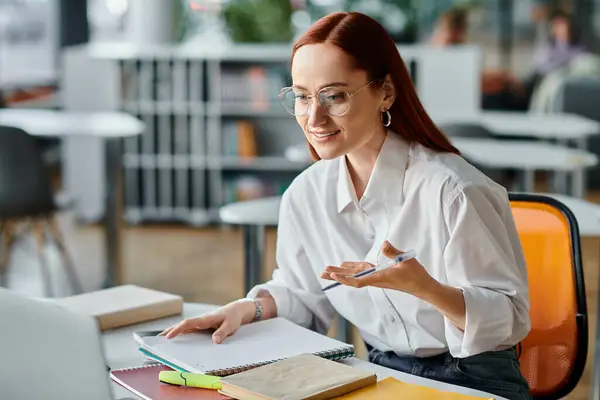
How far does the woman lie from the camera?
160 centimetres

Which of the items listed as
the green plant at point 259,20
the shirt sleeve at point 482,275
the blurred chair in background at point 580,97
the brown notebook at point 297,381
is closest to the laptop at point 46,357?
the brown notebook at point 297,381

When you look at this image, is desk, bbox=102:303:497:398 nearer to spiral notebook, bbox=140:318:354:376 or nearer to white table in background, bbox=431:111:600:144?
spiral notebook, bbox=140:318:354:376

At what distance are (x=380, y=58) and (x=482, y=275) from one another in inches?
16.3

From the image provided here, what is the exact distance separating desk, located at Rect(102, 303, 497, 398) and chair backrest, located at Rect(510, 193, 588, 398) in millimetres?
540

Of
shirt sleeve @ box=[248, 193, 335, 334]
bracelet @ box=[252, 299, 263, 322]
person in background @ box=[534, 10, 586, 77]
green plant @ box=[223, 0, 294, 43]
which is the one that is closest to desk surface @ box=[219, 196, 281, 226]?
shirt sleeve @ box=[248, 193, 335, 334]

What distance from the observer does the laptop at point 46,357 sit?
991mm

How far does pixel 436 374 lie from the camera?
67.5 inches

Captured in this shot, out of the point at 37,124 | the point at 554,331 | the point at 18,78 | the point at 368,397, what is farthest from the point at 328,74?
the point at 18,78

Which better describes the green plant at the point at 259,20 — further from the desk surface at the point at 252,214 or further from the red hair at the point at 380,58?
Answer: the red hair at the point at 380,58

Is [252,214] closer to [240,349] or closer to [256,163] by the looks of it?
[240,349]

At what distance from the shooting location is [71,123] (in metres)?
4.91

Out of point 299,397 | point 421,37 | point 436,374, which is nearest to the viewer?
point 299,397

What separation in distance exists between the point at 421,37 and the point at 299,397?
28.7 ft

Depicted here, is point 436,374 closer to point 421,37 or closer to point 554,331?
point 554,331
